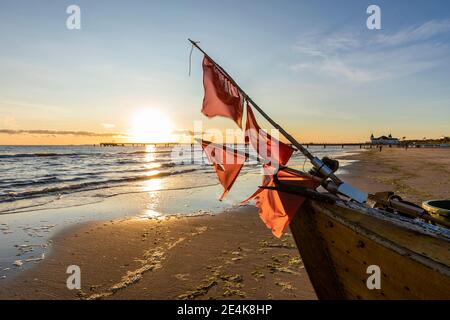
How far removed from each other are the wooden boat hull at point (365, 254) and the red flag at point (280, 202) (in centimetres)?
16

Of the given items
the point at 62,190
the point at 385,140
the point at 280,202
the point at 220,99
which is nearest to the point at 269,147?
the point at 280,202

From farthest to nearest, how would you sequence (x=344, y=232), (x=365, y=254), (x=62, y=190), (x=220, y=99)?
(x=62, y=190) < (x=220, y=99) < (x=344, y=232) < (x=365, y=254)

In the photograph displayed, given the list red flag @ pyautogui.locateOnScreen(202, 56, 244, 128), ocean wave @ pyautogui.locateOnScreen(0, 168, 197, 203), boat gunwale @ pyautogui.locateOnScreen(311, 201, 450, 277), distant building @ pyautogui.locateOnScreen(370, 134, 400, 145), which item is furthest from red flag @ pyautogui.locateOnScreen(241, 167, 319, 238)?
distant building @ pyautogui.locateOnScreen(370, 134, 400, 145)

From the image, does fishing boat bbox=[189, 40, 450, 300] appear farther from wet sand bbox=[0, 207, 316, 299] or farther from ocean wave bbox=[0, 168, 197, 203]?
ocean wave bbox=[0, 168, 197, 203]

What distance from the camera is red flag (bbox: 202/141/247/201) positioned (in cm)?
425

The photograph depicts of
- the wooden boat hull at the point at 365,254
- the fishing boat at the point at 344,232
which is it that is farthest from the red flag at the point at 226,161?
the wooden boat hull at the point at 365,254

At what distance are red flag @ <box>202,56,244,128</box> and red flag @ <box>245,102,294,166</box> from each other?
45 centimetres

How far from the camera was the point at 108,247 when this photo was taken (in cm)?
757

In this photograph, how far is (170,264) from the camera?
6.34 meters

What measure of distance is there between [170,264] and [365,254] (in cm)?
437

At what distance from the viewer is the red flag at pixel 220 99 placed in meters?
4.83

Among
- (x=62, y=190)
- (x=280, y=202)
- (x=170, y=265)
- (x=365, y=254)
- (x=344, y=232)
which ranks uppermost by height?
(x=280, y=202)

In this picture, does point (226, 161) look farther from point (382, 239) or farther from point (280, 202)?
point (382, 239)

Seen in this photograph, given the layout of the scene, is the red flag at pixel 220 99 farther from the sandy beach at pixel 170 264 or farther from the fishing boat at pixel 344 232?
the sandy beach at pixel 170 264
